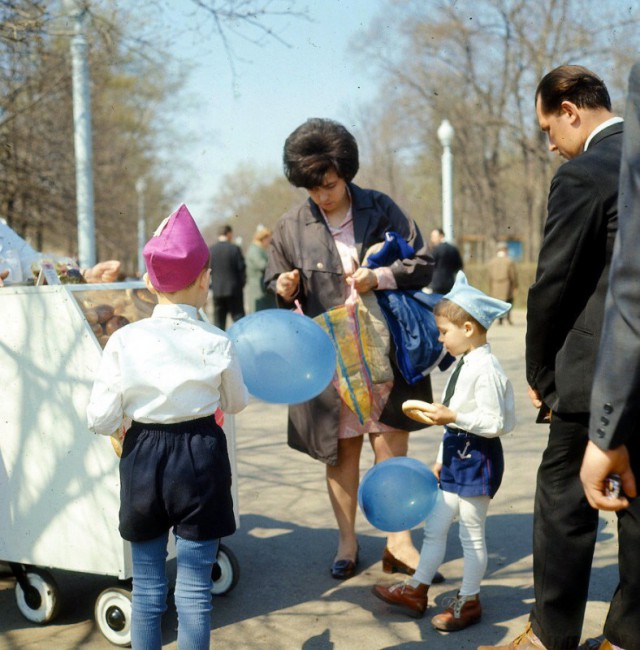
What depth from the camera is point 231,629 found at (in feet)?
11.9

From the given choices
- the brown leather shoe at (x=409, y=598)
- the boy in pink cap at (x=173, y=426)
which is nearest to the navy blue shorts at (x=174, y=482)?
the boy in pink cap at (x=173, y=426)

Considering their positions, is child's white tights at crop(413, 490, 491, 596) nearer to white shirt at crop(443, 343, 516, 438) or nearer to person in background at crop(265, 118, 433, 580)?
white shirt at crop(443, 343, 516, 438)

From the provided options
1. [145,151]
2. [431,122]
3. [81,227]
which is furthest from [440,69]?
[81,227]

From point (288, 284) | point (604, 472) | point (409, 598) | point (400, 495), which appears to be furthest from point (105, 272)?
point (604, 472)

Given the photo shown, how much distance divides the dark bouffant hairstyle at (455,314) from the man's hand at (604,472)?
147 cm

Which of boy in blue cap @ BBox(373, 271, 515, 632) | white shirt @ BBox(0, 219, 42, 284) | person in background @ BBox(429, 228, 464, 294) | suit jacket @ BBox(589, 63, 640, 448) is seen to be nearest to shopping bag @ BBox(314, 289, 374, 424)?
boy in blue cap @ BBox(373, 271, 515, 632)

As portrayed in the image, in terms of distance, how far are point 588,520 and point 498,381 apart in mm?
694

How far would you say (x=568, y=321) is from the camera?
287 centimetres

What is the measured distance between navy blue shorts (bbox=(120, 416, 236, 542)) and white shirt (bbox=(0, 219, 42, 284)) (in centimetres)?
167

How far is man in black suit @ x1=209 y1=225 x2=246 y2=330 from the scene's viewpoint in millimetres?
14516

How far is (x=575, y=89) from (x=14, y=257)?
2.62 meters

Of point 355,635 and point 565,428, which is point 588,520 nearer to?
point 565,428

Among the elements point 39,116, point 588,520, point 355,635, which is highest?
point 39,116

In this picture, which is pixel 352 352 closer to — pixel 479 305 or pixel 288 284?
pixel 288 284
